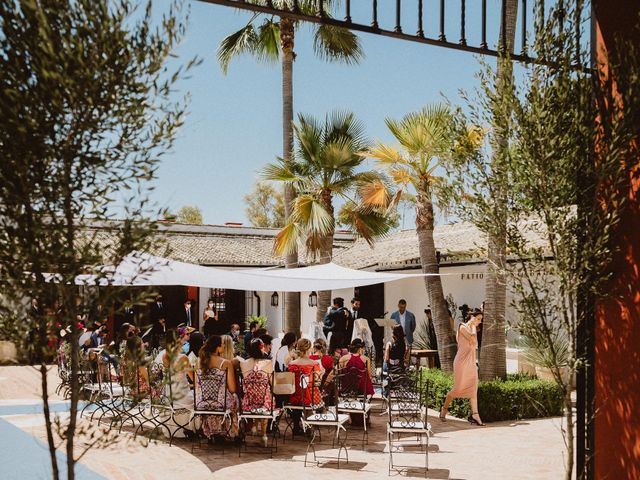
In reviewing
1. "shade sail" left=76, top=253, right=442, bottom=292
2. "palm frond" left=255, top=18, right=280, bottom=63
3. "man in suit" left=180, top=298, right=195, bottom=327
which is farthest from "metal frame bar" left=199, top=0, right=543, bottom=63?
"man in suit" left=180, top=298, right=195, bottom=327

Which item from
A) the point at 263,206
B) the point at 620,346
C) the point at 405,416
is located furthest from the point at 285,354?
the point at 263,206

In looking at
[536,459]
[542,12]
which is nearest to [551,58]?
[542,12]

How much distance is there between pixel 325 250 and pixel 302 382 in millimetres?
7815

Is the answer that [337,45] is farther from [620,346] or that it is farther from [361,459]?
[620,346]

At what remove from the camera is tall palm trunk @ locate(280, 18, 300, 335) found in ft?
55.2

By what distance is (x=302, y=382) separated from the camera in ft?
29.2

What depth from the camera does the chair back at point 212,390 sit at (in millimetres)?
8711

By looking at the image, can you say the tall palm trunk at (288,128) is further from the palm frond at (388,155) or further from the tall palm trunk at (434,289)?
the tall palm trunk at (434,289)

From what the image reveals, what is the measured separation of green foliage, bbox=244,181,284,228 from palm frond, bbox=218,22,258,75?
108 ft

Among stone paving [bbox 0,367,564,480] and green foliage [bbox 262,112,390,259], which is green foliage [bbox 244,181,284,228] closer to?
green foliage [bbox 262,112,390,259]

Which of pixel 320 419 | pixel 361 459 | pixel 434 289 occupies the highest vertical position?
pixel 434 289

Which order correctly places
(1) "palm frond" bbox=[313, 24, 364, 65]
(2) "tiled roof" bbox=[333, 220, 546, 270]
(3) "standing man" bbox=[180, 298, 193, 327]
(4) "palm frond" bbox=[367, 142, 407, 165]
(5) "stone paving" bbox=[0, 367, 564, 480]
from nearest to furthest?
1. (5) "stone paving" bbox=[0, 367, 564, 480]
2. (4) "palm frond" bbox=[367, 142, 407, 165]
3. (1) "palm frond" bbox=[313, 24, 364, 65]
4. (2) "tiled roof" bbox=[333, 220, 546, 270]
5. (3) "standing man" bbox=[180, 298, 193, 327]

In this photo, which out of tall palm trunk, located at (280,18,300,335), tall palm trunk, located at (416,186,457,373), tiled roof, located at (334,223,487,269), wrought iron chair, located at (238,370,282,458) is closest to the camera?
wrought iron chair, located at (238,370,282,458)

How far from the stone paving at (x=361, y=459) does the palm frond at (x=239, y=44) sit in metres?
11.5
